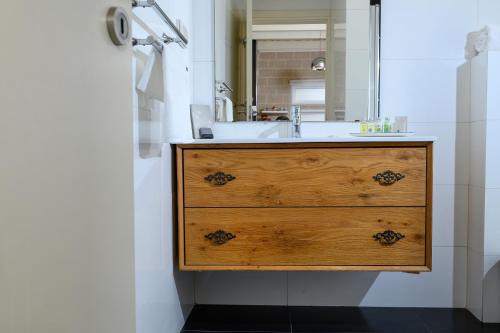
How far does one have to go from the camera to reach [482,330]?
1.73 meters

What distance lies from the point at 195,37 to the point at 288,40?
0.50 meters

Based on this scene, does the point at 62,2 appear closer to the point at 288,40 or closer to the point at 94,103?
the point at 94,103

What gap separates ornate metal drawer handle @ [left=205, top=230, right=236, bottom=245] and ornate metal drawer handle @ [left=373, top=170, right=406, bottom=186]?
62 cm

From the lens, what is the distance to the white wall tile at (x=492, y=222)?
5.76 ft

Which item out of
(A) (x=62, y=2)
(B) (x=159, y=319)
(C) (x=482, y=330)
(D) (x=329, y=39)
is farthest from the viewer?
(D) (x=329, y=39)

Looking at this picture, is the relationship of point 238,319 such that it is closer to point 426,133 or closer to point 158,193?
point 158,193

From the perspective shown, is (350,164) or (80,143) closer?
(80,143)

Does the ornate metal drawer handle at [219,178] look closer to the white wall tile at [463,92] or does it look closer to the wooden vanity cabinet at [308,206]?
the wooden vanity cabinet at [308,206]

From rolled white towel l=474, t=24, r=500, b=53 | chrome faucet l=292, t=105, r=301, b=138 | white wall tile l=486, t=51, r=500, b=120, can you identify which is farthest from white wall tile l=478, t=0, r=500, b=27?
chrome faucet l=292, t=105, r=301, b=138

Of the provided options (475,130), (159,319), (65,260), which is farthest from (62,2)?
(475,130)

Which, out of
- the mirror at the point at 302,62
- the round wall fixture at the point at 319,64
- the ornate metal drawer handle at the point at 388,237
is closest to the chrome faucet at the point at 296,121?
the mirror at the point at 302,62

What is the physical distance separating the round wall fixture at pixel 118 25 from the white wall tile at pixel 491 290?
6.13ft

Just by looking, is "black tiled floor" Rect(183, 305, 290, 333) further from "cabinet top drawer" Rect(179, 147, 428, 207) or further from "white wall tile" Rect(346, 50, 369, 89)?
"white wall tile" Rect(346, 50, 369, 89)

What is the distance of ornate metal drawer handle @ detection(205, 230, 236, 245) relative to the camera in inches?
61.4
